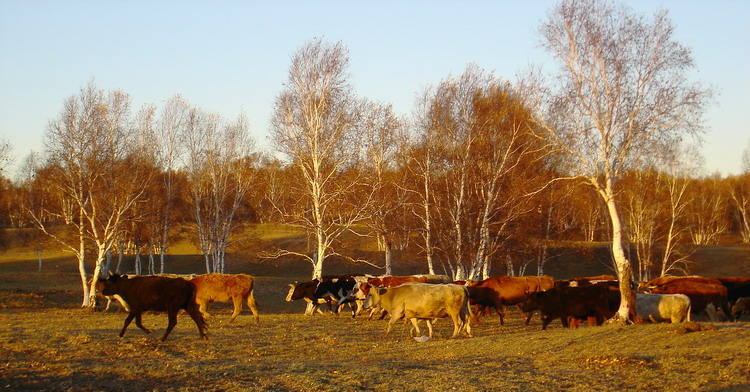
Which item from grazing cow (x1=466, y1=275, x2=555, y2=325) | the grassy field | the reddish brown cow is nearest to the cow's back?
the grassy field

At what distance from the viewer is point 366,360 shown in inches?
538

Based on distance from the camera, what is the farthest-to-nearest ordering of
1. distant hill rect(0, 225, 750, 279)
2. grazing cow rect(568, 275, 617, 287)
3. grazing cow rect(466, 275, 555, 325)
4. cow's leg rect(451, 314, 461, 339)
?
distant hill rect(0, 225, 750, 279) < grazing cow rect(568, 275, 617, 287) < grazing cow rect(466, 275, 555, 325) < cow's leg rect(451, 314, 461, 339)

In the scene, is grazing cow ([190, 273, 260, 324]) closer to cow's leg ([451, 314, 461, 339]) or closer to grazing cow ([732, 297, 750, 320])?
cow's leg ([451, 314, 461, 339])

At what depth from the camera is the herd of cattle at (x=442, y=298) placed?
15.7 meters

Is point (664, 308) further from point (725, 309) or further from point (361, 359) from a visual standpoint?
point (361, 359)

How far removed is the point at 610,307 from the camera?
20.4 m

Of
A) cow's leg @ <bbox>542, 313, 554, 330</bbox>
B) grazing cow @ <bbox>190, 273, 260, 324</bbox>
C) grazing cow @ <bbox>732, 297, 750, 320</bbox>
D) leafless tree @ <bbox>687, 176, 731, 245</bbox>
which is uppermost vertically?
leafless tree @ <bbox>687, 176, 731, 245</bbox>

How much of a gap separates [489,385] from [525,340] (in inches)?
226

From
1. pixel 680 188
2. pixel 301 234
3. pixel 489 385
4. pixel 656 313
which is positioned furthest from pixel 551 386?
pixel 301 234

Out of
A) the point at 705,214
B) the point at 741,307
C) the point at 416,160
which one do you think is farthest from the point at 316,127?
the point at 705,214

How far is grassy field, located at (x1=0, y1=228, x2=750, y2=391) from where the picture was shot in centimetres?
1044

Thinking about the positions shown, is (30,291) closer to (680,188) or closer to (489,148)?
(489,148)

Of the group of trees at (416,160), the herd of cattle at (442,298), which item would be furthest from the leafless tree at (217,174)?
the herd of cattle at (442,298)

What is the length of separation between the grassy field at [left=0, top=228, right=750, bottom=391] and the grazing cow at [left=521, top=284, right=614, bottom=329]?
→ 3.47ft
